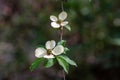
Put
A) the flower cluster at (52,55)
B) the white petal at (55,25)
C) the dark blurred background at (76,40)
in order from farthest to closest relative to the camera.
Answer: the dark blurred background at (76,40), the white petal at (55,25), the flower cluster at (52,55)

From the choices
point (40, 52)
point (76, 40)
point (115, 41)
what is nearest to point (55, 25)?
point (40, 52)

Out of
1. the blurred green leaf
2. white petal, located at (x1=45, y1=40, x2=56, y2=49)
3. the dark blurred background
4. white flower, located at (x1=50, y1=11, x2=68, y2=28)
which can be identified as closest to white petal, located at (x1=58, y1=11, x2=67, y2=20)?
white flower, located at (x1=50, y1=11, x2=68, y2=28)

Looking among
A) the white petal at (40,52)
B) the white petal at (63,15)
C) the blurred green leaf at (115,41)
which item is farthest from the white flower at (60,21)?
the blurred green leaf at (115,41)

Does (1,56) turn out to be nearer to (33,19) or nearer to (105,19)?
(33,19)

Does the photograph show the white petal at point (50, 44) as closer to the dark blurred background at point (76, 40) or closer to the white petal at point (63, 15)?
the white petal at point (63, 15)

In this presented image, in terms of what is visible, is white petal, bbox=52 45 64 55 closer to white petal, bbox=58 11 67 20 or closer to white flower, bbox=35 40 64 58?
white flower, bbox=35 40 64 58
